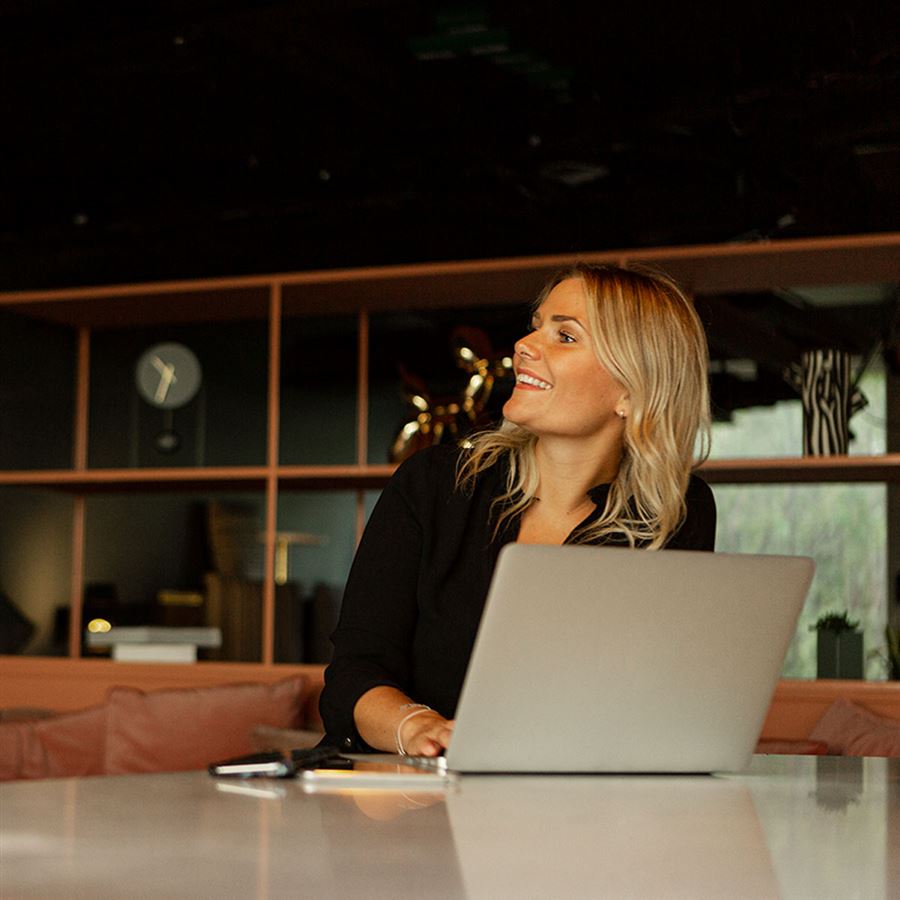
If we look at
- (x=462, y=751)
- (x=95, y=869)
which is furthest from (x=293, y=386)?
(x=95, y=869)

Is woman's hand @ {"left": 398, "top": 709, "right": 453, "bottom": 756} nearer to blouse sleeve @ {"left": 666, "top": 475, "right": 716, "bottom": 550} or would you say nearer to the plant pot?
blouse sleeve @ {"left": 666, "top": 475, "right": 716, "bottom": 550}

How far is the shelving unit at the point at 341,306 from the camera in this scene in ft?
14.1

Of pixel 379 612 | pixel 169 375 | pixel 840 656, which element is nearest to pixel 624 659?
pixel 379 612

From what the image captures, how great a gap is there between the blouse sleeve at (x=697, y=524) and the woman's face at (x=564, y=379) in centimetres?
18

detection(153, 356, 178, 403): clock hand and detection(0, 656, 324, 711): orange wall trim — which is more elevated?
detection(153, 356, 178, 403): clock hand

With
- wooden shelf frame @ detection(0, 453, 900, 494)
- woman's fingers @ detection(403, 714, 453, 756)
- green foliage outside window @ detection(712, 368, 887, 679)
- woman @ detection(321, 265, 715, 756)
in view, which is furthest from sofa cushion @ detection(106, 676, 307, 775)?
woman's fingers @ detection(403, 714, 453, 756)

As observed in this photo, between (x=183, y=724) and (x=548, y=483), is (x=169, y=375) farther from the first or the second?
(x=548, y=483)

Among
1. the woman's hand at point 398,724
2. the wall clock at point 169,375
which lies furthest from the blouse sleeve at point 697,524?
the wall clock at point 169,375

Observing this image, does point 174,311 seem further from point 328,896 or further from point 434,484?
point 328,896

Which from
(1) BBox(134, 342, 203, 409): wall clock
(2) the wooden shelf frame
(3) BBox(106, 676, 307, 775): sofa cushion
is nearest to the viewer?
(3) BBox(106, 676, 307, 775): sofa cushion

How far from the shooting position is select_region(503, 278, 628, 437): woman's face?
229cm

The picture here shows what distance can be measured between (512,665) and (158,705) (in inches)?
108

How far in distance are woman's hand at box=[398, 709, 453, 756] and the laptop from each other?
0.51ft

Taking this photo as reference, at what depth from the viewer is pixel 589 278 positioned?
7.72 feet
